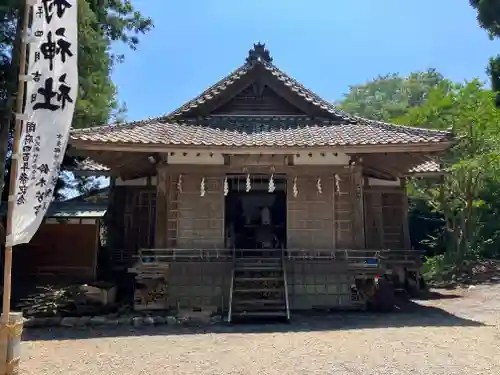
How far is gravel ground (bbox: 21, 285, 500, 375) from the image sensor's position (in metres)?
6.22

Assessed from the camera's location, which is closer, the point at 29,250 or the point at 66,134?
the point at 66,134

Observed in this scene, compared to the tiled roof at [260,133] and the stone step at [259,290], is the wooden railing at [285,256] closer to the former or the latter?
the stone step at [259,290]

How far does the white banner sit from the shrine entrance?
27.8 ft

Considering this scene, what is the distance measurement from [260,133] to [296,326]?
5304 millimetres

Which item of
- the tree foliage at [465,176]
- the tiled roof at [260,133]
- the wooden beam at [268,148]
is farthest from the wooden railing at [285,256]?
the tree foliage at [465,176]

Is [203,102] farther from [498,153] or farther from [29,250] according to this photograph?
[498,153]

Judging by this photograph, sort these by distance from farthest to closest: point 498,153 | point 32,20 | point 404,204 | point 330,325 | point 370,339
Answer: point 498,153 → point 404,204 → point 330,325 → point 370,339 → point 32,20

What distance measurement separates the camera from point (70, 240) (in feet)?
45.3

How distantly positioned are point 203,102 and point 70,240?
5.87m

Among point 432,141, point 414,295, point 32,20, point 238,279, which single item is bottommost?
point 414,295

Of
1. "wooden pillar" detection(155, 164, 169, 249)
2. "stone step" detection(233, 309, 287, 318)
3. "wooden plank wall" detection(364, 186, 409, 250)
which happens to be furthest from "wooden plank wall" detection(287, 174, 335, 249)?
"wooden plank wall" detection(364, 186, 409, 250)

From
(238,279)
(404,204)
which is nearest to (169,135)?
(238,279)

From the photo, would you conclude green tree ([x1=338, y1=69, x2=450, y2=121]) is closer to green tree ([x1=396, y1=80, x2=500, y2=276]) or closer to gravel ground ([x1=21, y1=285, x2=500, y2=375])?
green tree ([x1=396, y1=80, x2=500, y2=276])

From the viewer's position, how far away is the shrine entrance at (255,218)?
14969 mm
